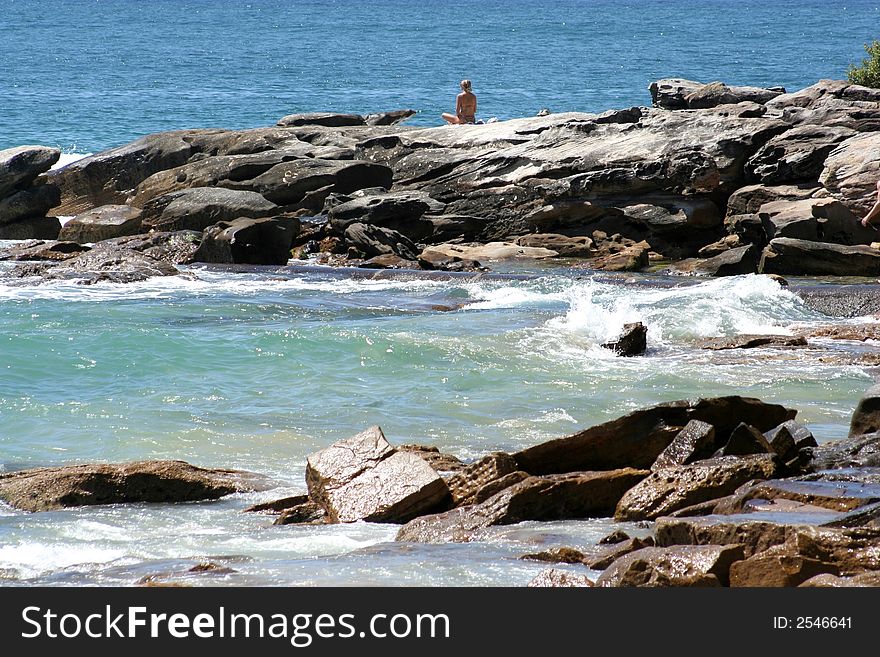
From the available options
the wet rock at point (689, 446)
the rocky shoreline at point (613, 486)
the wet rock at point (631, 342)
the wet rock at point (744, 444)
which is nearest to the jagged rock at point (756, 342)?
the wet rock at point (631, 342)

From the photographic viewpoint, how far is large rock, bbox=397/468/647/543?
298 inches

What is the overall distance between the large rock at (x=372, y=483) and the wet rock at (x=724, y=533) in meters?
2.21

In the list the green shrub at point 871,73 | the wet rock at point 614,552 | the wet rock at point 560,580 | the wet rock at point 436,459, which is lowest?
the wet rock at point 436,459

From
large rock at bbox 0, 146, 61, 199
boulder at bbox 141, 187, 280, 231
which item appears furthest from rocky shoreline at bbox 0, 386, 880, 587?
large rock at bbox 0, 146, 61, 199

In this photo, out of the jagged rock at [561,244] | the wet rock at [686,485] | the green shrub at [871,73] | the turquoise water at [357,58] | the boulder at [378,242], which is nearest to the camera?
the wet rock at [686,485]

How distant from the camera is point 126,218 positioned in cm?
2569

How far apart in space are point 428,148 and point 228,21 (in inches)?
4209

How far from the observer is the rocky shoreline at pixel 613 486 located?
6188mm

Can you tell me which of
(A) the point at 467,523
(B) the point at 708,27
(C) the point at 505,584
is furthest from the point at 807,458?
(B) the point at 708,27

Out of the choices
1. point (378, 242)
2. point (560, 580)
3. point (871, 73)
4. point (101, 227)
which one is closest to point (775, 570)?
point (560, 580)

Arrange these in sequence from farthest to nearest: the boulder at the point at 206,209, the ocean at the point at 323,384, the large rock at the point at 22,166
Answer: the large rock at the point at 22,166 < the boulder at the point at 206,209 < the ocean at the point at 323,384

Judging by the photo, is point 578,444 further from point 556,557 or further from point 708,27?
point 708,27

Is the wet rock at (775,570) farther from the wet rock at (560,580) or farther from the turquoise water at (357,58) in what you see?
the turquoise water at (357,58)

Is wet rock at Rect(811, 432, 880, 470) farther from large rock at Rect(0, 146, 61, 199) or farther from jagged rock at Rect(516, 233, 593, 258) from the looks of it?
large rock at Rect(0, 146, 61, 199)
